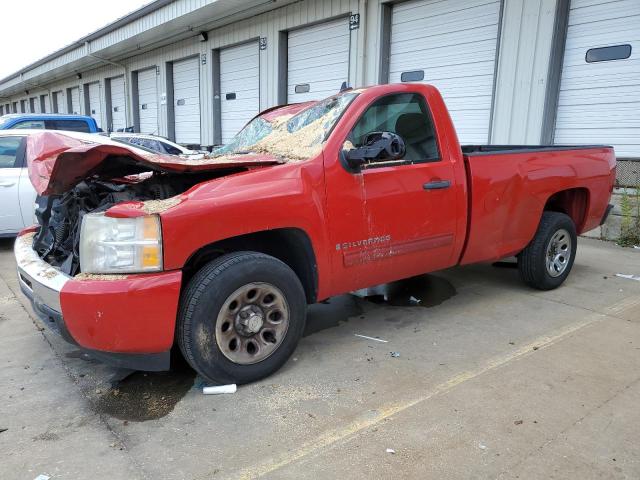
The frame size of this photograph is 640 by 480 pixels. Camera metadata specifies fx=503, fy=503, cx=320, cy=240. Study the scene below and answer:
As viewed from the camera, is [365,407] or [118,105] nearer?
[365,407]

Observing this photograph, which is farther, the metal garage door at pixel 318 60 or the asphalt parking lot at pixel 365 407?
the metal garage door at pixel 318 60

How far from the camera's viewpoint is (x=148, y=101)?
2145cm

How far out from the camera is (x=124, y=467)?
7.91ft

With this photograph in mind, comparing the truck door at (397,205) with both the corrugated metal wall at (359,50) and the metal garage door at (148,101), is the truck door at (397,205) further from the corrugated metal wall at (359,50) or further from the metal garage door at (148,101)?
the metal garage door at (148,101)

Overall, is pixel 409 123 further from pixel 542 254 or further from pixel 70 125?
pixel 70 125

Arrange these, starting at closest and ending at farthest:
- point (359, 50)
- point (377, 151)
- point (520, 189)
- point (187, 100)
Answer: point (377, 151) → point (520, 189) → point (359, 50) → point (187, 100)

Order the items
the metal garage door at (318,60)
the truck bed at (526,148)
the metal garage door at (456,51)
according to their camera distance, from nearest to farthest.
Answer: the truck bed at (526,148) < the metal garage door at (456,51) < the metal garage door at (318,60)

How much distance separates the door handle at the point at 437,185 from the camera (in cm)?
386

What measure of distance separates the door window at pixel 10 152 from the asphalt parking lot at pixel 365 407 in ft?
11.0

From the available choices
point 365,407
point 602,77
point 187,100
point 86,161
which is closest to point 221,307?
point 365,407

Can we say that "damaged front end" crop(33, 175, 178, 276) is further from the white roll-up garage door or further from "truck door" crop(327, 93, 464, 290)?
the white roll-up garage door

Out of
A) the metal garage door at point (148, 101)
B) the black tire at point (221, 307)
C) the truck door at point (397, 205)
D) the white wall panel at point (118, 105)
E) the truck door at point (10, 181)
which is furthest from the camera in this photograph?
the white wall panel at point (118, 105)

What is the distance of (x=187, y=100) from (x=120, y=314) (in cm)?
1719

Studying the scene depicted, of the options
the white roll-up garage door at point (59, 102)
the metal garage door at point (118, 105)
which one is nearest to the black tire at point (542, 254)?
the metal garage door at point (118, 105)
